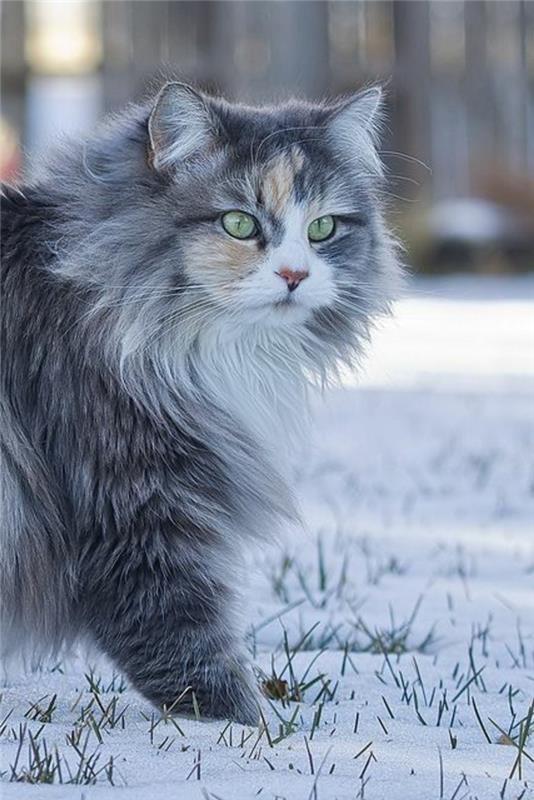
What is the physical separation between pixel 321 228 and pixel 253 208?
19 centimetres

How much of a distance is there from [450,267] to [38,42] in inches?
186

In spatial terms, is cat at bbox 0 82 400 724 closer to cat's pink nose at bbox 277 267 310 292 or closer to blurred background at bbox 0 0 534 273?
cat's pink nose at bbox 277 267 310 292

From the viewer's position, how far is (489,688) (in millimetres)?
2699

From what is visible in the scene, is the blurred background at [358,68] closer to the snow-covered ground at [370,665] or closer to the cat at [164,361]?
the snow-covered ground at [370,665]

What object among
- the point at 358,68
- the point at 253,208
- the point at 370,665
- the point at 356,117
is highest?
the point at 356,117

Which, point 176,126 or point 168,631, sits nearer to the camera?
point 168,631

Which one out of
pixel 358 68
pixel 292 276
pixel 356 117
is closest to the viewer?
pixel 292 276

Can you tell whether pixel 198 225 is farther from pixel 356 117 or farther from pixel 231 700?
pixel 231 700

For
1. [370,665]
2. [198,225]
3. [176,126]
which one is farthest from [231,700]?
[176,126]

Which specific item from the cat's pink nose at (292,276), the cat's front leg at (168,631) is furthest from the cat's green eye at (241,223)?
the cat's front leg at (168,631)

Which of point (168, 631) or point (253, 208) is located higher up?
point (253, 208)

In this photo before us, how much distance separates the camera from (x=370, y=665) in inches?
112

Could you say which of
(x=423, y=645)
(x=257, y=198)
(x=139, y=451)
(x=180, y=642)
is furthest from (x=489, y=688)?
(x=257, y=198)

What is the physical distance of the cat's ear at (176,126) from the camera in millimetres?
2619
